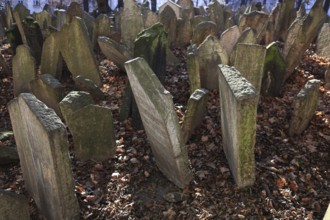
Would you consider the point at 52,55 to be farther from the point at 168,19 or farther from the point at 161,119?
the point at 161,119

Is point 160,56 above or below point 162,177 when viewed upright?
above

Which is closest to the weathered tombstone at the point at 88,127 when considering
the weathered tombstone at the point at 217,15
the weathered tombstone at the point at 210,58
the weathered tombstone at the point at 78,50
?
the weathered tombstone at the point at 78,50

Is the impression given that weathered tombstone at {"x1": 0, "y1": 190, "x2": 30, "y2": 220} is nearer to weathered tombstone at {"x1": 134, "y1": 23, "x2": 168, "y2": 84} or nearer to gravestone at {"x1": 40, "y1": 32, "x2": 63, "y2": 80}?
weathered tombstone at {"x1": 134, "y1": 23, "x2": 168, "y2": 84}

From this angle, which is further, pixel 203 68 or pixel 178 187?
pixel 203 68

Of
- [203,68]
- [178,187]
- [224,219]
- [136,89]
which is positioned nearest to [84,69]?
[203,68]

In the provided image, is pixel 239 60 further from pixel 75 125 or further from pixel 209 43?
pixel 75 125

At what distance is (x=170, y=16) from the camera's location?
248 inches

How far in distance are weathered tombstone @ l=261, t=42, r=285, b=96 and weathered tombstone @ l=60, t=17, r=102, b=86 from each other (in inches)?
87.2

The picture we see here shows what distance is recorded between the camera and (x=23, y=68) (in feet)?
14.9

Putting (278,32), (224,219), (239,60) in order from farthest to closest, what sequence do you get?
(278,32) → (239,60) → (224,219)

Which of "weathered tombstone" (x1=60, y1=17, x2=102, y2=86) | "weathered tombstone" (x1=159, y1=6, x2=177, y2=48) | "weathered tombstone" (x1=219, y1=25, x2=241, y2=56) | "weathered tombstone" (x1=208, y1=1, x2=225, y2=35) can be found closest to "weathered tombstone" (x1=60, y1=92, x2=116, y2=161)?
"weathered tombstone" (x1=60, y1=17, x2=102, y2=86)

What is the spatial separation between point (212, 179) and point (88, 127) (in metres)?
1.24

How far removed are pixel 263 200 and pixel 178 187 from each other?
28.3 inches

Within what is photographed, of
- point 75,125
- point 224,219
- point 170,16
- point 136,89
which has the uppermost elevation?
point 170,16
